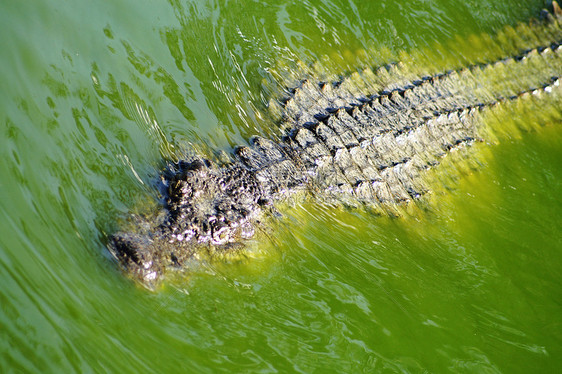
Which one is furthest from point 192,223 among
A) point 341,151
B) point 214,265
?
point 341,151

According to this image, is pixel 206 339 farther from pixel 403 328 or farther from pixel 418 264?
pixel 418 264

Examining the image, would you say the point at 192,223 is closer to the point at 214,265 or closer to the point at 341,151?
the point at 214,265

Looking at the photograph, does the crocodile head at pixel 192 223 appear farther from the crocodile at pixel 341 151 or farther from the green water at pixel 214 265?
the green water at pixel 214 265

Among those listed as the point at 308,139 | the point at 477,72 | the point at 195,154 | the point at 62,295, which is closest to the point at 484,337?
the point at 308,139

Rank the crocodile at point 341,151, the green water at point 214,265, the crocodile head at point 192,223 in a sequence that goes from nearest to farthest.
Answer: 1. the green water at point 214,265
2. the crocodile head at point 192,223
3. the crocodile at point 341,151

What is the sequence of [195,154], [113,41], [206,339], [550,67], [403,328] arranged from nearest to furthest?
[206,339] < [403,328] < [195,154] < [113,41] < [550,67]

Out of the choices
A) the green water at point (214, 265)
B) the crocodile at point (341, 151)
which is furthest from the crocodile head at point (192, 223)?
the green water at point (214, 265)

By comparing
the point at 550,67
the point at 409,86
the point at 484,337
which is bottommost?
the point at 484,337
